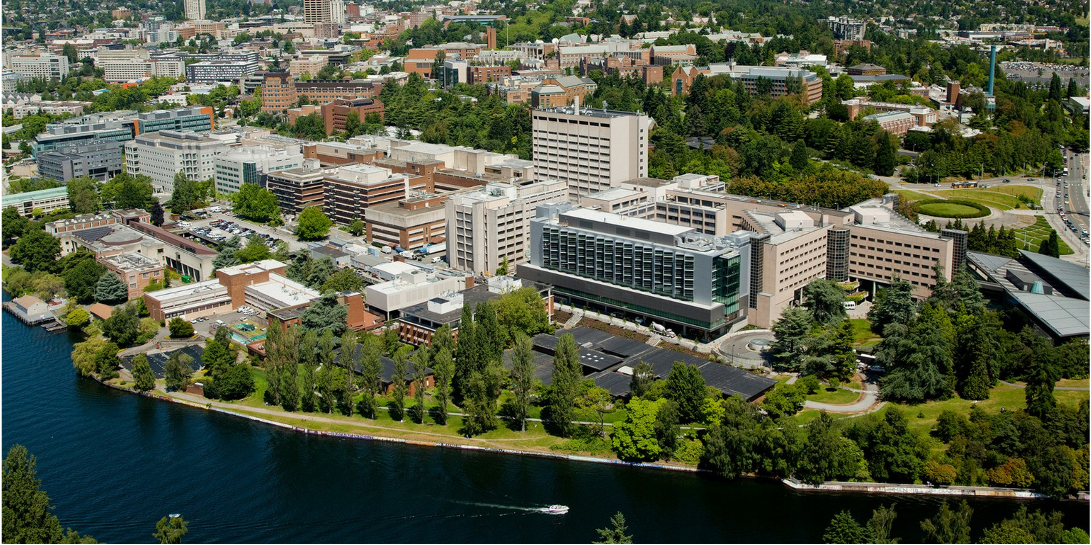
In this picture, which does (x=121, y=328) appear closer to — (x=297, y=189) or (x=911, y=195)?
(x=297, y=189)

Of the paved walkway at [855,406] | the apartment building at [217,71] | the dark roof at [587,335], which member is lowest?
the paved walkway at [855,406]

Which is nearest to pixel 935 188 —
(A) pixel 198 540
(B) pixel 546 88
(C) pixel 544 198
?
(C) pixel 544 198

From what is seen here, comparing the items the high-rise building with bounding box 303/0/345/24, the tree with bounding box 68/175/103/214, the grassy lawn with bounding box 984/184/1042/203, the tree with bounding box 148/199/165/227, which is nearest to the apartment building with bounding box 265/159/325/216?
the tree with bounding box 148/199/165/227

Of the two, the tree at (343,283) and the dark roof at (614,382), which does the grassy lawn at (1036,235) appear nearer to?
the dark roof at (614,382)

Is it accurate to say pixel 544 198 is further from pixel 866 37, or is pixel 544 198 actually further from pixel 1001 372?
pixel 866 37

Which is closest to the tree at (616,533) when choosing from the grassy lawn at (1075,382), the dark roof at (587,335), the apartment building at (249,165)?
the dark roof at (587,335)

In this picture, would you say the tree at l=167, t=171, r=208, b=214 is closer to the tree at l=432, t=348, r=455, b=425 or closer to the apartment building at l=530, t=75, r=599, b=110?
the apartment building at l=530, t=75, r=599, b=110
